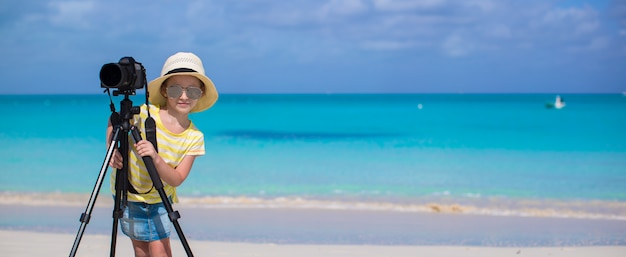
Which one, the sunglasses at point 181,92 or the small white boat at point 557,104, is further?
the small white boat at point 557,104

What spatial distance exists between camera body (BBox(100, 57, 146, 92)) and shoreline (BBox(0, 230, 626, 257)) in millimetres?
2238

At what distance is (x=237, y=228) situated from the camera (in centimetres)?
522

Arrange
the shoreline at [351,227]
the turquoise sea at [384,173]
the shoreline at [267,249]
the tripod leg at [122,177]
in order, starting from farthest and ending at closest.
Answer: the turquoise sea at [384,173] → the shoreline at [351,227] → the shoreline at [267,249] → the tripod leg at [122,177]

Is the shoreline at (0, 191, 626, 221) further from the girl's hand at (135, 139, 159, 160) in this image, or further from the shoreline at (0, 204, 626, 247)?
the girl's hand at (135, 139, 159, 160)

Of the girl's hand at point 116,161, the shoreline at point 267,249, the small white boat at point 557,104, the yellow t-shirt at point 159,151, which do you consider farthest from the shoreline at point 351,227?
the small white boat at point 557,104

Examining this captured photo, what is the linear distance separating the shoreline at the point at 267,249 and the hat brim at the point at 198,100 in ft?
6.30

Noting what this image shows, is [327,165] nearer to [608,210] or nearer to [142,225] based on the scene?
[608,210]

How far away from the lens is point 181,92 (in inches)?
87.0

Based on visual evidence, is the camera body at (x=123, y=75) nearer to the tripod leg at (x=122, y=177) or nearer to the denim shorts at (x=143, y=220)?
the tripod leg at (x=122, y=177)

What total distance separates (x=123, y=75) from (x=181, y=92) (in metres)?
0.23

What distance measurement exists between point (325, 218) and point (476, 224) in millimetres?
1270

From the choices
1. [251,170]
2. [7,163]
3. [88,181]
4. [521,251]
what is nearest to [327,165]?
[251,170]

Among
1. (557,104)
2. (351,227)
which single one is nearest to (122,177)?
(351,227)

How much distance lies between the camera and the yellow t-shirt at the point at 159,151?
2.20 m
